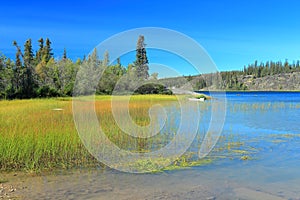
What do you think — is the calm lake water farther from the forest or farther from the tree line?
the tree line

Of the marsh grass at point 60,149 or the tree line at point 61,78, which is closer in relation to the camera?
the marsh grass at point 60,149

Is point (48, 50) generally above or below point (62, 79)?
above

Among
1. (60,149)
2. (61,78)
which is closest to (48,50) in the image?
(61,78)

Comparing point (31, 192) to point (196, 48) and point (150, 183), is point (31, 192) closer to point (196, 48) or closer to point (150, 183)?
point (150, 183)

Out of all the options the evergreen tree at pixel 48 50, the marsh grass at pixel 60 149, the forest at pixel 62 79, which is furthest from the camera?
the evergreen tree at pixel 48 50

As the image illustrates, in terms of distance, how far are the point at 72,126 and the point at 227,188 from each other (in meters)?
6.08

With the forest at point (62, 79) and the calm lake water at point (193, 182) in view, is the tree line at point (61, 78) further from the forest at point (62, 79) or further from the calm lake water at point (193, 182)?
the calm lake water at point (193, 182)

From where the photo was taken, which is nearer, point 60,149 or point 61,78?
point 60,149

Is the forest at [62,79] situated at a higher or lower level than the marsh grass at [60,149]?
higher

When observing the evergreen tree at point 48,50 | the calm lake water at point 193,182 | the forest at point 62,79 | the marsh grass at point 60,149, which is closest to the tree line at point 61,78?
the forest at point 62,79

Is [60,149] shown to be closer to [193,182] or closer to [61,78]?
[193,182]

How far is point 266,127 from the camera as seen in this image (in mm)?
17516

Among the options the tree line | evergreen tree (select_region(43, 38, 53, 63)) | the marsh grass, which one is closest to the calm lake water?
the marsh grass

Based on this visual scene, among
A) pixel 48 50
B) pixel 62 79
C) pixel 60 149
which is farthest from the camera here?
pixel 48 50
